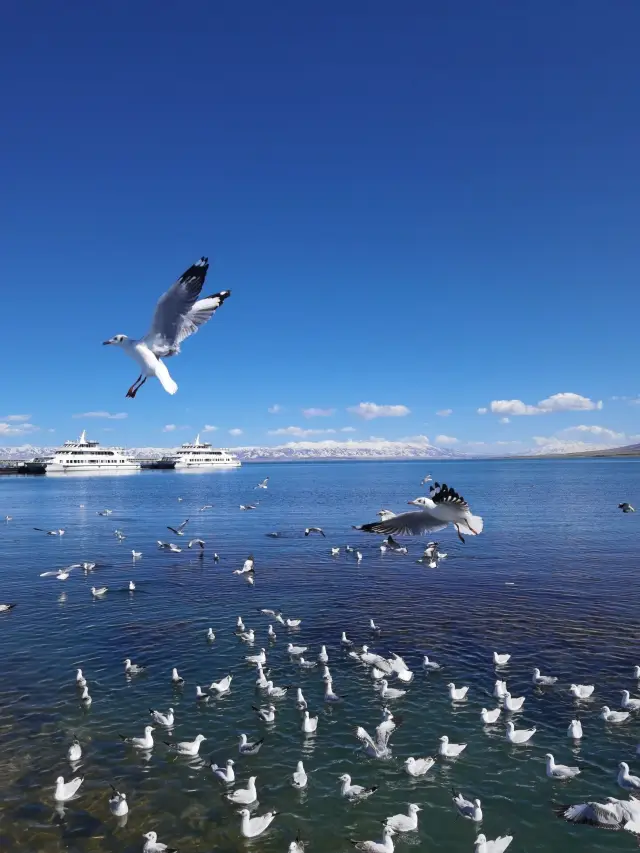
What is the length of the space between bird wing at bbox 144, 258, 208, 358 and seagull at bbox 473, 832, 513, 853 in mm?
11077

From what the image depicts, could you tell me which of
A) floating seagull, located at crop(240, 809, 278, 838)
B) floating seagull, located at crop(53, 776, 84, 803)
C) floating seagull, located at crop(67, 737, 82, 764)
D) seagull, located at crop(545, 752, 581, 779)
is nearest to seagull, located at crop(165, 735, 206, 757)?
floating seagull, located at crop(67, 737, 82, 764)

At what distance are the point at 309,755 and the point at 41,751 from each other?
267 inches

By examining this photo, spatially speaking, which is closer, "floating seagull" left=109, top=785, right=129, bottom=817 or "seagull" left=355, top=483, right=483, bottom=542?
"floating seagull" left=109, top=785, right=129, bottom=817

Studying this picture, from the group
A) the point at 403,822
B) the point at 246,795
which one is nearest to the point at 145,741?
the point at 246,795

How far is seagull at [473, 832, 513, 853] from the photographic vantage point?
37.0 feet

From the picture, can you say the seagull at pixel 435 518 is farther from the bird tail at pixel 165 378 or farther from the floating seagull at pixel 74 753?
the floating seagull at pixel 74 753

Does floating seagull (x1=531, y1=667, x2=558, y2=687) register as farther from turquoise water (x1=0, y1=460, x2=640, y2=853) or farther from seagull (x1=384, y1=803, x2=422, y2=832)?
seagull (x1=384, y1=803, x2=422, y2=832)

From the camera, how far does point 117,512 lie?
77312mm

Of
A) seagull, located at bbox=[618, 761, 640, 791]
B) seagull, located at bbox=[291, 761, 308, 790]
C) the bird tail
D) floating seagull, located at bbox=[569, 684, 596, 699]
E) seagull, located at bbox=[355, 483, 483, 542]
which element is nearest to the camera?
the bird tail

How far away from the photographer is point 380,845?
11.5 meters

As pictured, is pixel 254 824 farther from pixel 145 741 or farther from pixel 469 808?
pixel 469 808

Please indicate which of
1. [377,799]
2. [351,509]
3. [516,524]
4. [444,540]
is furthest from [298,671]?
[351,509]

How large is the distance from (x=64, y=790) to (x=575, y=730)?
12494mm

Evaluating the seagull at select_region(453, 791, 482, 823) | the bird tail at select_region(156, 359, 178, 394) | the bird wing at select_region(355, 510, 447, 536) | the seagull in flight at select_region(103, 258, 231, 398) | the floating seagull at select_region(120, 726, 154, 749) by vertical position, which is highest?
the seagull in flight at select_region(103, 258, 231, 398)
